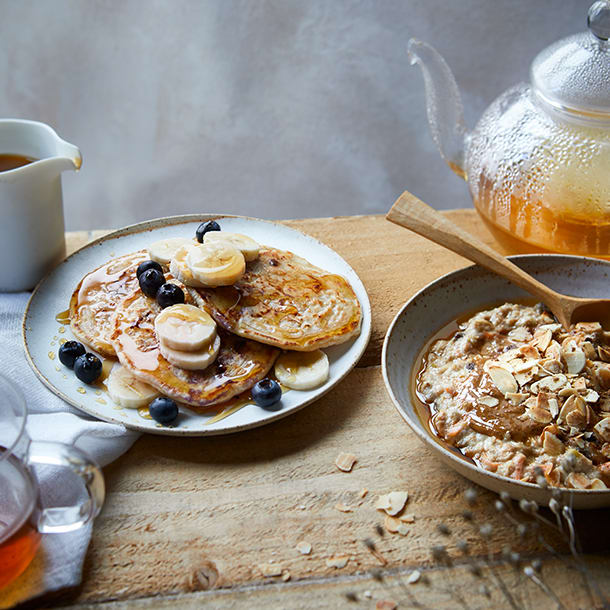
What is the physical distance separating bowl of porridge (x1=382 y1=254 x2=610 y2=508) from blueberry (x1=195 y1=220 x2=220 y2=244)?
Answer: 0.50 metres

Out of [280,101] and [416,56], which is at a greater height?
[416,56]

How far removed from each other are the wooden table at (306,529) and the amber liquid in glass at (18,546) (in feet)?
0.29

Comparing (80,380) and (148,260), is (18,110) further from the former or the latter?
(80,380)

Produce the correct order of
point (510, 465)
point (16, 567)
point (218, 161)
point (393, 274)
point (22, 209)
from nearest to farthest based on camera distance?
1. point (16, 567)
2. point (510, 465)
3. point (22, 209)
4. point (393, 274)
5. point (218, 161)

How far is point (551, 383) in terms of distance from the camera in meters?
1.32

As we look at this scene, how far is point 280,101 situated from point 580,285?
1983 millimetres

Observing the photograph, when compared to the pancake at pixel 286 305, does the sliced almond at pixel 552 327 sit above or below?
above

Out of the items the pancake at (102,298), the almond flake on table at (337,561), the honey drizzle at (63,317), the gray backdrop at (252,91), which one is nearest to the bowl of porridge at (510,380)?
the almond flake on table at (337,561)

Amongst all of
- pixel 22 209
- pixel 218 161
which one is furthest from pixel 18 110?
pixel 22 209

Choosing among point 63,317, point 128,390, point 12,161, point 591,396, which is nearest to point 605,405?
point 591,396

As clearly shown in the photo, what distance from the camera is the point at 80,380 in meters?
1.45

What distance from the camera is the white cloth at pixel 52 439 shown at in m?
1.13

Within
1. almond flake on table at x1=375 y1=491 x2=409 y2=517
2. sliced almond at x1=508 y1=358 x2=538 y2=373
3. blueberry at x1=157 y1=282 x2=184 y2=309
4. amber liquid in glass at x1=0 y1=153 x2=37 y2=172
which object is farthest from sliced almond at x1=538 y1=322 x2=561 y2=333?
amber liquid in glass at x1=0 y1=153 x2=37 y2=172

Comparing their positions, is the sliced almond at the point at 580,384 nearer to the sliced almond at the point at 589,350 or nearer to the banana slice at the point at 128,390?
the sliced almond at the point at 589,350
